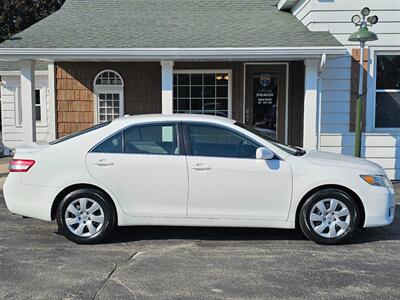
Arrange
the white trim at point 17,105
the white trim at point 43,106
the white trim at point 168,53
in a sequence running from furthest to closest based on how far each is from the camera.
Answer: the white trim at point 43,106 < the white trim at point 17,105 < the white trim at point 168,53

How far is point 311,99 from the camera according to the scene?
30.7 feet

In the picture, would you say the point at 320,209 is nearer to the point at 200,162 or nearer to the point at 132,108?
the point at 200,162

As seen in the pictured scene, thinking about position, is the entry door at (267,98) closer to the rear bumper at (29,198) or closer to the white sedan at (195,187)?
the white sedan at (195,187)

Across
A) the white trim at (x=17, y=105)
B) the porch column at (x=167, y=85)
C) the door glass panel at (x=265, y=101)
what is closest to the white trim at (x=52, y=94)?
the white trim at (x=17, y=105)

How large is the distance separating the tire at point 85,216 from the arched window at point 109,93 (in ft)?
23.0

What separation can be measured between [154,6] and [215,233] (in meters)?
7.63

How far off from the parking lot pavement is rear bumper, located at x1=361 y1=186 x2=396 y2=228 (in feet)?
1.08

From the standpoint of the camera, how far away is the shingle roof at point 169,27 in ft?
30.9

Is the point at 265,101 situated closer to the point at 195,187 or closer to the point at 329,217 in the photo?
the point at 329,217

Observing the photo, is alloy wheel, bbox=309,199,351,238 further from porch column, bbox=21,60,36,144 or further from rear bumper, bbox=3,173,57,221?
porch column, bbox=21,60,36,144

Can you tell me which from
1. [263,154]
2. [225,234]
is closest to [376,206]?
[263,154]

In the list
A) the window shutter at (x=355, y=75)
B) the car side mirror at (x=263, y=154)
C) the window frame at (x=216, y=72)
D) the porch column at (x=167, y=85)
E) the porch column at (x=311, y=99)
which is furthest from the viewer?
the window frame at (x=216, y=72)

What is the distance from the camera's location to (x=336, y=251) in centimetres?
577

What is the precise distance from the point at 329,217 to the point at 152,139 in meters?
2.30
